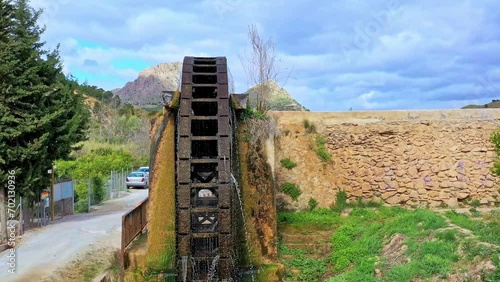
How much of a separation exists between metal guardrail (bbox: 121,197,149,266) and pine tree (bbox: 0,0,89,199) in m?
4.28

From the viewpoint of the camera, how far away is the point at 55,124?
50.6 ft

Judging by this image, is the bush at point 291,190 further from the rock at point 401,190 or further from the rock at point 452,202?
the rock at point 452,202

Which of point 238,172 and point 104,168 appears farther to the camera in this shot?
point 104,168

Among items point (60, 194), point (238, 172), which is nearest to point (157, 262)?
point (238, 172)

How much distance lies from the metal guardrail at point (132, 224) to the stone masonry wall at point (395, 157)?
15.6ft

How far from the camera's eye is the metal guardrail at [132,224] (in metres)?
8.98

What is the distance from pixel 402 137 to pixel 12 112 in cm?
1071

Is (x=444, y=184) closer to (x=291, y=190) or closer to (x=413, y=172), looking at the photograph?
(x=413, y=172)

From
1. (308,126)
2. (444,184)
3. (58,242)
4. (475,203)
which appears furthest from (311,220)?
(58,242)

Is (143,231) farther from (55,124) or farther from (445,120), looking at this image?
(445,120)

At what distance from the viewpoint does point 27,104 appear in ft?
44.8

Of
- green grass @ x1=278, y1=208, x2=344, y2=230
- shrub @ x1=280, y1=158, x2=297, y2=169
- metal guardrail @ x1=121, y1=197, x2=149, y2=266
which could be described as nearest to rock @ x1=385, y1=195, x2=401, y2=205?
green grass @ x1=278, y1=208, x2=344, y2=230

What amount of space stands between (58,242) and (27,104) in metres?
3.76

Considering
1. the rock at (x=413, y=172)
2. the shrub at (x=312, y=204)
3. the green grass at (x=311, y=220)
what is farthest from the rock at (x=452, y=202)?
the shrub at (x=312, y=204)
